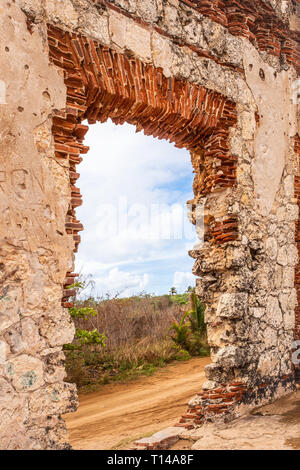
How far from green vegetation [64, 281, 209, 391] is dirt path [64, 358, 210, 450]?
469mm

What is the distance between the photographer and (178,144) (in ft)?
17.2

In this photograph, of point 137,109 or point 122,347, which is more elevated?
point 137,109

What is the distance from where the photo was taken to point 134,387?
7.88 metres

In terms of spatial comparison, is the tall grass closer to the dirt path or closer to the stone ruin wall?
the dirt path

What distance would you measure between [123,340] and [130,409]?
3.28 m

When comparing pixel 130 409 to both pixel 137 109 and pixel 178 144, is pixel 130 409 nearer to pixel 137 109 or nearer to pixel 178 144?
pixel 178 144

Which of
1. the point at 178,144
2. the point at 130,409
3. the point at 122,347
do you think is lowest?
the point at 130,409

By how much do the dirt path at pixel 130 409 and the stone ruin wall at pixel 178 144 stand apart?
1.01 metres

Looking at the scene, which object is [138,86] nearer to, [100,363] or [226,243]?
[226,243]

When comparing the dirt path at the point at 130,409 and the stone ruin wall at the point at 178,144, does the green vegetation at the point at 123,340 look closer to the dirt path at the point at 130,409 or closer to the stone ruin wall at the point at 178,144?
the dirt path at the point at 130,409

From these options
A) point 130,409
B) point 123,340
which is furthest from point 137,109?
point 123,340

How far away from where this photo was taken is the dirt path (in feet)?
17.3
